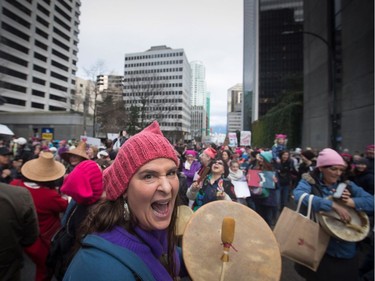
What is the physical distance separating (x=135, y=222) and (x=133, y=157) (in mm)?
360

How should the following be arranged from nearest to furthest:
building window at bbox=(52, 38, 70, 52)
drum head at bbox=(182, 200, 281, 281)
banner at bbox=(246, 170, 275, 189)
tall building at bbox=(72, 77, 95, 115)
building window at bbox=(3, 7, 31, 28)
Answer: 1. drum head at bbox=(182, 200, 281, 281)
2. banner at bbox=(246, 170, 275, 189)
3. tall building at bbox=(72, 77, 95, 115)
4. building window at bbox=(3, 7, 31, 28)
5. building window at bbox=(52, 38, 70, 52)

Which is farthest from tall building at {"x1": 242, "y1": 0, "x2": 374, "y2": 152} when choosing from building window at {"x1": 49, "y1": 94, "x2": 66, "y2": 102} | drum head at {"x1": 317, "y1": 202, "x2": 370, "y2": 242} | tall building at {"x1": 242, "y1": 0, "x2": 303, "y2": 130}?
building window at {"x1": 49, "y1": 94, "x2": 66, "y2": 102}

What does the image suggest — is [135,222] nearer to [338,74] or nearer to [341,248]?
[341,248]

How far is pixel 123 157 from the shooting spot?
1419 millimetres

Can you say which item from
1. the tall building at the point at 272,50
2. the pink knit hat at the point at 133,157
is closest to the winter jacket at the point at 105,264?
the pink knit hat at the point at 133,157

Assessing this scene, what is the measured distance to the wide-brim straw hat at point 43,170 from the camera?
10.6 ft

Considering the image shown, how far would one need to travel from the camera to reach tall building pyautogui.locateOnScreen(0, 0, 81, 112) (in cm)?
5344

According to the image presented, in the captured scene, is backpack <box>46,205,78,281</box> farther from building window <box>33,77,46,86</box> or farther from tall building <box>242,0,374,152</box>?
building window <box>33,77,46,86</box>

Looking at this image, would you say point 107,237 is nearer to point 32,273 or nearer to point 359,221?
point 359,221

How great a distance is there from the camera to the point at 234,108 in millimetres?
172500

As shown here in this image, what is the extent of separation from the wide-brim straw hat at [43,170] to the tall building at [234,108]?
142101 mm

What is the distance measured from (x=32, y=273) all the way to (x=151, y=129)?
14.0ft

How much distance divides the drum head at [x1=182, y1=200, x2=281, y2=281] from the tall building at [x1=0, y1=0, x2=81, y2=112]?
55596mm

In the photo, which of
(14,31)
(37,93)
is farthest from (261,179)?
(37,93)
